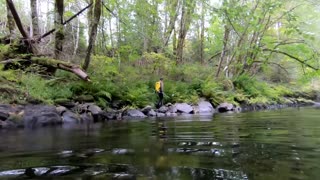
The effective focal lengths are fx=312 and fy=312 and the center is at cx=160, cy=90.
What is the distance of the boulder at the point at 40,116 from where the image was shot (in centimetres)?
862

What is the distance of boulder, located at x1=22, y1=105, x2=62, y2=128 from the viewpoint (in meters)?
8.62

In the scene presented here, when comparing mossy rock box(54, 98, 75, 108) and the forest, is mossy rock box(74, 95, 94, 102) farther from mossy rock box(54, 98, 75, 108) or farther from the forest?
mossy rock box(54, 98, 75, 108)

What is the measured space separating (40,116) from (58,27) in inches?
168

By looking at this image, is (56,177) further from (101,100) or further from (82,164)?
(101,100)

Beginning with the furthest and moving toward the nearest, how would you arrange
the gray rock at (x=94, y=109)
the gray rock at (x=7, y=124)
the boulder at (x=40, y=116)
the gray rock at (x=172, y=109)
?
the gray rock at (x=172, y=109)
the gray rock at (x=94, y=109)
the boulder at (x=40, y=116)
the gray rock at (x=7, y=124)

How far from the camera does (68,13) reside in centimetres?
1709

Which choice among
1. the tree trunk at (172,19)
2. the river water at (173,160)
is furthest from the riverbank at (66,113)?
the tree trunk at (172,19)

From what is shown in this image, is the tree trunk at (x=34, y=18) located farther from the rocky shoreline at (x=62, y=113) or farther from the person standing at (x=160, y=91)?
the person standing at (x=160, y=91)

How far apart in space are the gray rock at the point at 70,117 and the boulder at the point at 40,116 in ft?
0.59

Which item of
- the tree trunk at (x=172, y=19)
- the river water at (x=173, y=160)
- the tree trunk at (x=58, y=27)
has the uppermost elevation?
the tree trunk at (x=172, y=19)

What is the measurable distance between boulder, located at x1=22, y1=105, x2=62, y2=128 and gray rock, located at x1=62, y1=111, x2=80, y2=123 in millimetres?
178

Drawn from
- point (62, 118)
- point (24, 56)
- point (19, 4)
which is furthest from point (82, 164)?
point (19, 4)

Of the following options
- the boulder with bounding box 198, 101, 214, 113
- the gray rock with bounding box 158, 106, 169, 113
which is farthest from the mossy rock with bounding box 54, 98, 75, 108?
the boulder with bounding box 198, 101, 214, 113

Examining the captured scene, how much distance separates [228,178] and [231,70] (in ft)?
70.5
